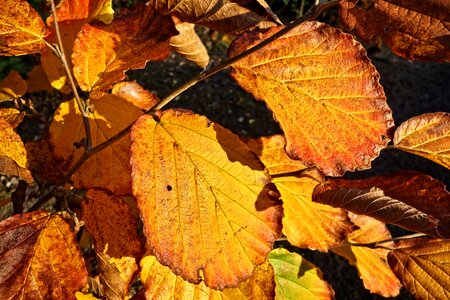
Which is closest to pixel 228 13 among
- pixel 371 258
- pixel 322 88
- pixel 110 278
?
pixel 322 88

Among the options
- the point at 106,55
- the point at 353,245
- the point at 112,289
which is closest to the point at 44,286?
the point at 112,289

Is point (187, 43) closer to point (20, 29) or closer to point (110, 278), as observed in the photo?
point (20, 29)

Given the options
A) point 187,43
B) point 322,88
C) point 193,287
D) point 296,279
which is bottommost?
point 296,279

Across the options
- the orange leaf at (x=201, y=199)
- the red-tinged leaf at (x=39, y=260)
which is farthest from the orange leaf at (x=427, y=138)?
the red-tinged leaf at (x=39, y=260)

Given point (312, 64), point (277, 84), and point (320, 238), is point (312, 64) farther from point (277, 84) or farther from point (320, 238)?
point (320, 238)

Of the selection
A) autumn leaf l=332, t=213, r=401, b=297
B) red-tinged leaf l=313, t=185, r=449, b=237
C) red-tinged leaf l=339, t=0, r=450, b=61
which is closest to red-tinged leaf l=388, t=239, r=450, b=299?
autumn leaf l=332, t=213, r=401, b=297
